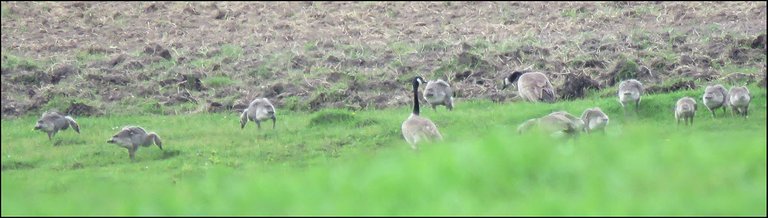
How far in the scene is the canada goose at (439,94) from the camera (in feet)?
86.9

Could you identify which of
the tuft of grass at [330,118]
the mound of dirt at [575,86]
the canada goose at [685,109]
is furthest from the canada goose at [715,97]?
the tuft of grass at [330,118]

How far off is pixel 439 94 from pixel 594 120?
178 inches

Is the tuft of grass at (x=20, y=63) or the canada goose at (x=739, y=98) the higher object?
the tuft of grass at (x=20, y=63)

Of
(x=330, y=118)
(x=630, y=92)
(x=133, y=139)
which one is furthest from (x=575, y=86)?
(x=133, y=139)

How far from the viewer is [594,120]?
22781 millimetres

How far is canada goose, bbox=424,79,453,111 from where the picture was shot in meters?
26.5

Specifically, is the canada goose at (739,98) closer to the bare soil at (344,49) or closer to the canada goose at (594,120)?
the canada goose at (594,120)

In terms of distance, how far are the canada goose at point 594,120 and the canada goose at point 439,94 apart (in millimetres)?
→ 4152

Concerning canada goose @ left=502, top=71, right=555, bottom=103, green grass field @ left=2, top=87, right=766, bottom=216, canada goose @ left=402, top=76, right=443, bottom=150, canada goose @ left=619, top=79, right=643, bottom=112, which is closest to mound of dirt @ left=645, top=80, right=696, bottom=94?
canada goose @ left=502, top=71, right=555, bottom=103

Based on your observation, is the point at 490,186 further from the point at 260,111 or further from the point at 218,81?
the point at 218,81

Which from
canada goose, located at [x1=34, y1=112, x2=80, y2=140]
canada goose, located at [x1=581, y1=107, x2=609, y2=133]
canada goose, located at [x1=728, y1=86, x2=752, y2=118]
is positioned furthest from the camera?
canada goose, located at [x1=34, y1=112, x2=80, y2=140]

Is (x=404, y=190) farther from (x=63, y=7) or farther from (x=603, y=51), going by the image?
(x=63, y=7)

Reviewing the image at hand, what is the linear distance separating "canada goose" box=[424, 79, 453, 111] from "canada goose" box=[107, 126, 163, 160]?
5.97 m

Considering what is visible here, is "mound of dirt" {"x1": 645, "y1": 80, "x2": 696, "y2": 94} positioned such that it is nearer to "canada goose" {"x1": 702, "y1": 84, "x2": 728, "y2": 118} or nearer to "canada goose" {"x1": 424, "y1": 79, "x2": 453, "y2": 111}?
"canada goose" {"x1": 702, "y1": 84, "x2": 728, "y2": 118}
